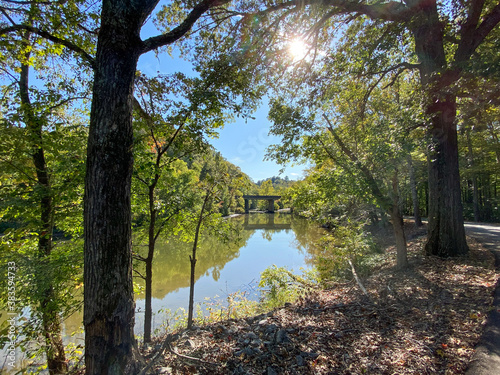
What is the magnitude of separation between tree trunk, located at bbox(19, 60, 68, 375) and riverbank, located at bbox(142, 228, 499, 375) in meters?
1.78

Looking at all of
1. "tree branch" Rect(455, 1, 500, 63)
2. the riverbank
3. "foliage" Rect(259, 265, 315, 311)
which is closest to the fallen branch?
the riverbank

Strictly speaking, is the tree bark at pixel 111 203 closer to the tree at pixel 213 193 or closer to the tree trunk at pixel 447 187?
the tree at pixel 213 193

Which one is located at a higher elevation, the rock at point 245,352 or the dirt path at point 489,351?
the dirt path at point 489,351

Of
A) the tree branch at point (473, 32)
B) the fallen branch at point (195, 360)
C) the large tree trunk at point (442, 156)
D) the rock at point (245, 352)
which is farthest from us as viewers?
the large tree trunk at point (442, 156)

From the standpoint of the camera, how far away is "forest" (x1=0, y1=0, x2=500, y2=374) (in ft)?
6.44

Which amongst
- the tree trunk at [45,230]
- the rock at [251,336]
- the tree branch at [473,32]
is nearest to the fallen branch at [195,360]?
the rock at [251,336]

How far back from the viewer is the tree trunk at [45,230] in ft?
10.4

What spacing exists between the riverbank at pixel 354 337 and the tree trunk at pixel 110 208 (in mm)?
531

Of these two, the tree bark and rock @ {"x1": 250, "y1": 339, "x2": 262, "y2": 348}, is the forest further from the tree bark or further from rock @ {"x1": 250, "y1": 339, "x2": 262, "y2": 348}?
rock @ {"x1": 250, "y1": 339, "x2": 262, "y2": 348}

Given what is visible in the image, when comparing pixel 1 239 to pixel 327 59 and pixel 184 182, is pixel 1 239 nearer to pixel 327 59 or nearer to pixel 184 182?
pixel 184 182

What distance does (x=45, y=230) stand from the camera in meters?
3.56

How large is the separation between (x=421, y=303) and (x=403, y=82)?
788 cm

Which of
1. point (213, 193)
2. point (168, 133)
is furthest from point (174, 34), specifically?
point (213, 193)

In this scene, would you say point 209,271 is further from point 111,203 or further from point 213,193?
point 111,203
